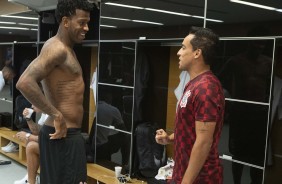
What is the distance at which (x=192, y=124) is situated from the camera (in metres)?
1.74

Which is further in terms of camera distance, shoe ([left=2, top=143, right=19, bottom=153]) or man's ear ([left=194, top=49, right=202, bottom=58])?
shoe ([left=2, top=143, right=19, bottom=153])

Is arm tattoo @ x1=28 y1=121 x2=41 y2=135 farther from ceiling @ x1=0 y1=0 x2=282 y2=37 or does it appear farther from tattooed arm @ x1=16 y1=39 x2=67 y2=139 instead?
tattooed arm @ x1=16 y1=39 x2=67 y2=139

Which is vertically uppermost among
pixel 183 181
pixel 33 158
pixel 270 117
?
pixel 270 117

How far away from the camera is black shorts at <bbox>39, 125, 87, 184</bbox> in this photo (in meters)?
1.96

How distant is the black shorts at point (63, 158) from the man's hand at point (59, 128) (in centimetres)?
4

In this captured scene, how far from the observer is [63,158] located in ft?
6.44

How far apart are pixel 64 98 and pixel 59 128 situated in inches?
7.3

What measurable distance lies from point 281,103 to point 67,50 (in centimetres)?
156

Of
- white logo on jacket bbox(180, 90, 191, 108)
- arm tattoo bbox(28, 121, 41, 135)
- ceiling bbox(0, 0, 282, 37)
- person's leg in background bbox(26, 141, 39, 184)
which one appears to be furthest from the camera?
arm tattoo bbox(28, 121, 41, 135)

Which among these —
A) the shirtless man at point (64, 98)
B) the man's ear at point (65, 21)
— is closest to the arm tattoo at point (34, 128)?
the shirtless man at point (64, 98)

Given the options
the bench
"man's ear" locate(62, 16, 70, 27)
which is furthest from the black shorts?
the bench

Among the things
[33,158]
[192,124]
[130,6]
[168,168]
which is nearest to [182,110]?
[192,124]

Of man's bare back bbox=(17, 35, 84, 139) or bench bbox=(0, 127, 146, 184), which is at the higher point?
man's bare back bbox=(17, 35, 84, 139)

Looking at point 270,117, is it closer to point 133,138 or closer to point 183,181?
point 183,181
